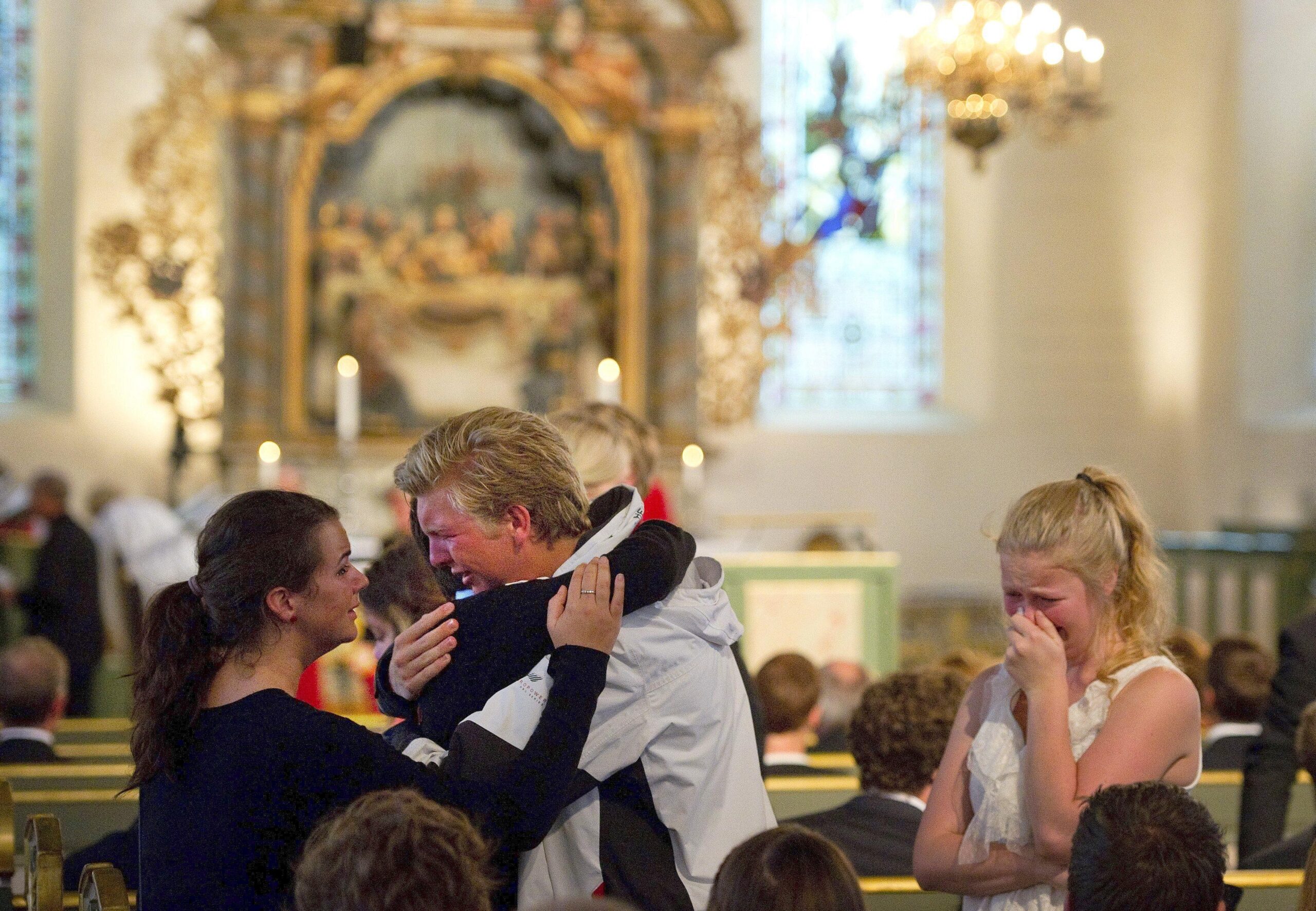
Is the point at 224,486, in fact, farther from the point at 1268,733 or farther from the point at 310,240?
the point at 1268,733

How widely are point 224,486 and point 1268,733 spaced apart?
7.86 meters

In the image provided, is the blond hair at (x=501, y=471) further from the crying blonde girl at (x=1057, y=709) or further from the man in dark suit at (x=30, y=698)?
the man in dark suit at (x=30, y=698)

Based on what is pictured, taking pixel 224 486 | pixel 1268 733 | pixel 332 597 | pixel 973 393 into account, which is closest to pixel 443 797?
pixel 332 597

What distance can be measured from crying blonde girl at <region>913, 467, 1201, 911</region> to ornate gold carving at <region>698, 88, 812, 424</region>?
8792mm

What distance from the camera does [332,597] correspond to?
2.34 m

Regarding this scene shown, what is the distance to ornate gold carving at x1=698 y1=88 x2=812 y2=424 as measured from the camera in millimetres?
11367

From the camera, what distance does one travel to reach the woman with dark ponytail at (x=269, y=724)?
7.00ft

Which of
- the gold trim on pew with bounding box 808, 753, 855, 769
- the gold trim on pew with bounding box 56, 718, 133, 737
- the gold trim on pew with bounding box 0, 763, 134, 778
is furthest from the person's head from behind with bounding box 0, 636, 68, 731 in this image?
the gold trim on pew with bounding box 808, 753, 855, 769

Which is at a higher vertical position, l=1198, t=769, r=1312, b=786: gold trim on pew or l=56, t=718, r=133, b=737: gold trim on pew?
l=1198, t=769, r=1312, b=786: gold trim on pew

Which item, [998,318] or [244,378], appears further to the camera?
[998,318]

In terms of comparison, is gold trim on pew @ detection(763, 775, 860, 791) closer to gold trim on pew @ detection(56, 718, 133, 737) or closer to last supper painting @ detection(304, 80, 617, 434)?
gold trim on pew @ detection(56, 718, 133, 737)

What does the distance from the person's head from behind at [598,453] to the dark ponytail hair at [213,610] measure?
906mm

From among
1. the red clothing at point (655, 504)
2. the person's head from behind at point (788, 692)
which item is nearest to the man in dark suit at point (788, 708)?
the person's head from behind at point (788, 692)

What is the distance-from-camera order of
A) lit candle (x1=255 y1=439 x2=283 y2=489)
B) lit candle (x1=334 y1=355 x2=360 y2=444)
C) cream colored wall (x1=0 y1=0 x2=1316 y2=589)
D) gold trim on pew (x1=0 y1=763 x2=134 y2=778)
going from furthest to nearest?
cream colored wall (x1=0 y1=0 x2=1316 y2=589), lit candle (x1=334 y1=355 x2=360 y2=444), lit candle (x1=255 y1=439 x2=283 y2=489), gold trim on pew (x1=0 y1=763 x2=134 y2=778)
